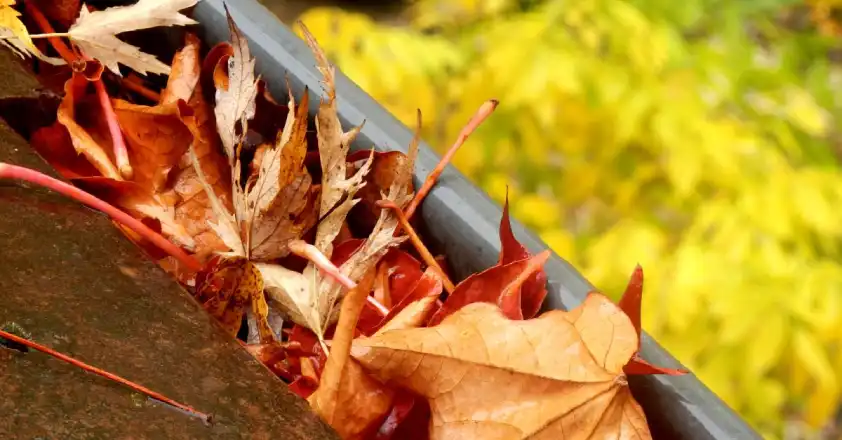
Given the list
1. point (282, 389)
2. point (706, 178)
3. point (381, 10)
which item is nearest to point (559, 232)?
point (706, 178)

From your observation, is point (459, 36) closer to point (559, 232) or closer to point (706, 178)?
point (559, 232)

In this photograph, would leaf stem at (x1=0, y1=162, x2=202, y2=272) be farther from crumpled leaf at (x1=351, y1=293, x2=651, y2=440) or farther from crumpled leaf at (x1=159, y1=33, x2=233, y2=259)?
crumpled leaf at (x1=351, y1=293, x2=651, y2=440)

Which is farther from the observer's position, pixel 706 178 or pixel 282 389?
pixel 706 178

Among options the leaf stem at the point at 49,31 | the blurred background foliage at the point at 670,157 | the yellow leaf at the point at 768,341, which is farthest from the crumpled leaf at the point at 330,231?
the yellow leaf at the point at 768,341

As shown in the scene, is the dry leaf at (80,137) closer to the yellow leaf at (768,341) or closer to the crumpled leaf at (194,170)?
the crumpled leaf at (194,170)

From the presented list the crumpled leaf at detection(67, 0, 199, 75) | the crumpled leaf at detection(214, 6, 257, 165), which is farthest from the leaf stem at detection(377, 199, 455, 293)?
the crumpled leaf at detection(67, 0, 199, 75)

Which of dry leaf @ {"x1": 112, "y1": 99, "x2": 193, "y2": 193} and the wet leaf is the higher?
dry leaf @ {"x1": 112, "y1": 99, "x2": 193, "y2": 193}

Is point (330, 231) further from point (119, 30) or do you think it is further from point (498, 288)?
point (119, 30)
